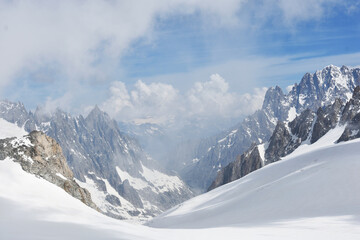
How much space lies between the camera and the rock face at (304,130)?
130 meters

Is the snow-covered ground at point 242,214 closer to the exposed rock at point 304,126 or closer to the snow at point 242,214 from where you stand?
the snow at point 242,214

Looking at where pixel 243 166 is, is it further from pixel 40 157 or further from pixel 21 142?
pixel 21 142

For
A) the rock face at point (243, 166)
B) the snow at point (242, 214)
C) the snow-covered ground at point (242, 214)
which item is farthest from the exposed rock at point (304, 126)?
the snow-covered ground at point (242, 214)

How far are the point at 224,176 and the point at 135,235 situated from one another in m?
170

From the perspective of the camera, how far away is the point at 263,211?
102ft

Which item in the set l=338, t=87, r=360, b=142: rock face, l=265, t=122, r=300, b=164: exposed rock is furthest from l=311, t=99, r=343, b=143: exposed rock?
l=265, t=122, r=300, b=164: exposed rock

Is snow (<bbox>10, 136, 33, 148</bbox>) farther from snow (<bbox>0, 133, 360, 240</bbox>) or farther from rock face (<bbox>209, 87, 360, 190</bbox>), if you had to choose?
rock face (<bbox>209, 87, 360, 190</bbox>)

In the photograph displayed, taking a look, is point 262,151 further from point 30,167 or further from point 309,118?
point 30,167

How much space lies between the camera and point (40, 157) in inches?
1655

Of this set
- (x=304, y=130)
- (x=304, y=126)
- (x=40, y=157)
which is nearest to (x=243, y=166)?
(x=304, y=130)

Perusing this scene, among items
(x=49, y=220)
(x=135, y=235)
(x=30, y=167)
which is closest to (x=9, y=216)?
(x=49, y=220)

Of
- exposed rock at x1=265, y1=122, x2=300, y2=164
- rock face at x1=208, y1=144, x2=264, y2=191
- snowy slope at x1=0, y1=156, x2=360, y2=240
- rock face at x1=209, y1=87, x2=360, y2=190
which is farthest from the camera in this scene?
exposed rock at x1=265, y1=122, x2=300, y2=164

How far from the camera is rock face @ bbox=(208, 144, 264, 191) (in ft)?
509

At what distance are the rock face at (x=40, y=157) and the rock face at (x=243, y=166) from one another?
114625 mm
